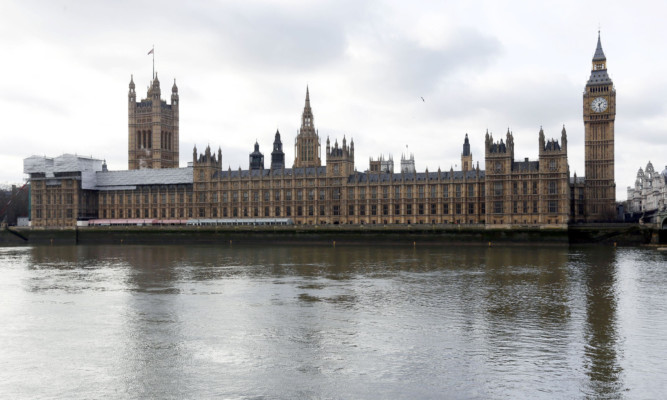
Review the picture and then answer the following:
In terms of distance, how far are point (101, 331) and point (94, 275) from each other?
97.0ft

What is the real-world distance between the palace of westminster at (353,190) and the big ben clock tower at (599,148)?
0.19 meters

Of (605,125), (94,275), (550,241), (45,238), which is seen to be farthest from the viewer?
(45,238)

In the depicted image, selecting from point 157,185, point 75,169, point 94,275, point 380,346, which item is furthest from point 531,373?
point 75,169

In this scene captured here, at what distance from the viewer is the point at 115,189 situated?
158625 mm

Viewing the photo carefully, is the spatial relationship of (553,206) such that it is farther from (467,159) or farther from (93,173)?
(93,173)

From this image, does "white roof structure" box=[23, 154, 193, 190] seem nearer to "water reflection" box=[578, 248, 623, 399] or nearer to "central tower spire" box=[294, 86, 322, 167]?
"central tower spire" box=[294, 86, 322, 167]

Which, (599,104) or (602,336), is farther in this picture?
(599,104)

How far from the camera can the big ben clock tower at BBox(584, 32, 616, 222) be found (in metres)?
129

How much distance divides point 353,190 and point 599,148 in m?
49.1

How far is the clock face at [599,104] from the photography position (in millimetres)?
130125

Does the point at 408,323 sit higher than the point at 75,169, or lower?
lower

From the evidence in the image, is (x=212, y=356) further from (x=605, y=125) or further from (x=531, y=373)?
(x=605, y=125)

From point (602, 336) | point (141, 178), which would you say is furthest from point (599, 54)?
point (602, 336)

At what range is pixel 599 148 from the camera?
13025 centimetres
